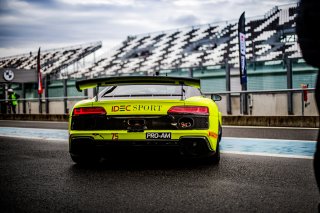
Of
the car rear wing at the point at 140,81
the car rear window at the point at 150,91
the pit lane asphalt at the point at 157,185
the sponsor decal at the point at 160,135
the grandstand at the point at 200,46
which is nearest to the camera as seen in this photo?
the pit lane asphalt at the point at 157,185

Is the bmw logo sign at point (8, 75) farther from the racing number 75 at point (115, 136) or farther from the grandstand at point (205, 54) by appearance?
the racing number 75 at point (115, 136)

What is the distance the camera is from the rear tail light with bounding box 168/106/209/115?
475cm

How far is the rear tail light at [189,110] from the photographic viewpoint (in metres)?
4.75

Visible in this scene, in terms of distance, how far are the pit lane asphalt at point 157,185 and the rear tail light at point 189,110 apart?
27.1 inches

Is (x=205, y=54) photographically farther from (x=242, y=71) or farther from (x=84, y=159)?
(x=84, y=159)

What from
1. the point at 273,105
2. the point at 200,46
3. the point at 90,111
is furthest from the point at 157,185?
the point at 200,46

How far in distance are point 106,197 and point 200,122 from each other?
1.61m

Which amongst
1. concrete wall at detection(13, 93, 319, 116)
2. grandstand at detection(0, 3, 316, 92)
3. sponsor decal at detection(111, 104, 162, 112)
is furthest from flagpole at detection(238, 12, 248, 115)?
sponsor decal at detection(111, 104, 162, 112)

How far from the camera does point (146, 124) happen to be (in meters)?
4.75

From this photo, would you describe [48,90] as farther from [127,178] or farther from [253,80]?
[127,178]

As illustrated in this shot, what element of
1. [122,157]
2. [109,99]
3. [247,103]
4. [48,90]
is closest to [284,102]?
[247,103]

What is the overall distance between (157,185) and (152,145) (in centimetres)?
72

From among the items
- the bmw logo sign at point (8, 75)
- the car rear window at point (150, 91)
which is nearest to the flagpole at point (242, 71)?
the car rear window at point (150, 91)

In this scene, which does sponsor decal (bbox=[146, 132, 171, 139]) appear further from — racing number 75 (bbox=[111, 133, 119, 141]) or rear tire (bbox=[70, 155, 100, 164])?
rear tire (bbox=[70, 155, 100, 164])
